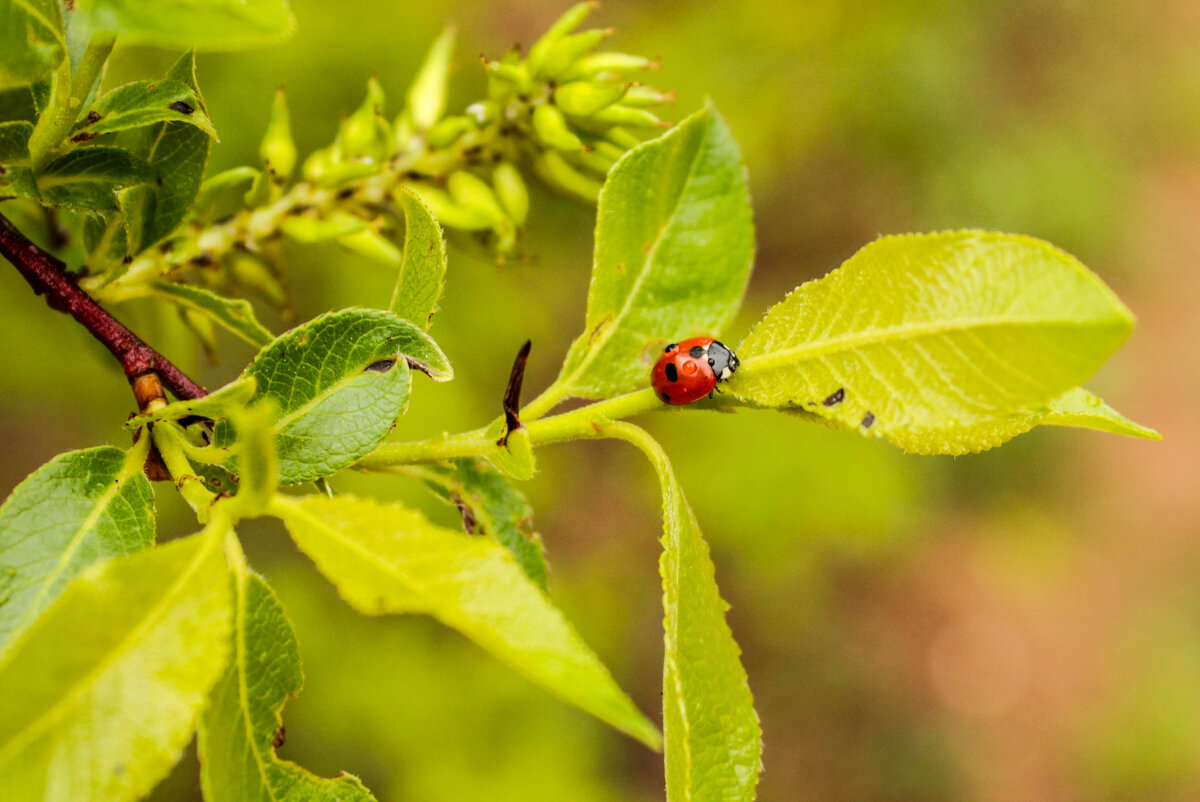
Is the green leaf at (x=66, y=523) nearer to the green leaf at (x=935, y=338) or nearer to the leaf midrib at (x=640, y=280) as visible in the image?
the leaf midrib at (x=640, y=280)

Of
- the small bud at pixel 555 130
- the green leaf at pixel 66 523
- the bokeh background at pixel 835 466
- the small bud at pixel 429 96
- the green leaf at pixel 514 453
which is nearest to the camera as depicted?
the green leaf at pixel 66 523

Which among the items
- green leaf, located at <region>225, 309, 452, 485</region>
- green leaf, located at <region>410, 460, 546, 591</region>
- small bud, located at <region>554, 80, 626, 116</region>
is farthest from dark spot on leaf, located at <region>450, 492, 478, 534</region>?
small bud, located at <region>554, 80, 626, 116</region>

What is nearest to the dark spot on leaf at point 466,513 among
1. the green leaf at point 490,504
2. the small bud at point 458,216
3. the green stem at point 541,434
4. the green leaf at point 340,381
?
the green leaf at point 490,504

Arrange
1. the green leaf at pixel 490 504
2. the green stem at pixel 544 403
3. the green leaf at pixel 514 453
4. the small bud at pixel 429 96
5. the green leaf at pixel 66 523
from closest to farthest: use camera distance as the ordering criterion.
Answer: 1. the green leaf at pixel 66 523
2. the green leaf at pixel 514 453
3. the green stem at pixel 544 403
4. the green leaf at pixel 490 504
5. the small bud at pixel 429 96

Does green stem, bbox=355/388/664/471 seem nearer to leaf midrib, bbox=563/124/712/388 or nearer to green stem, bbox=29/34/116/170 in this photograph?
leaf midrib, bbox=563/124/712/388

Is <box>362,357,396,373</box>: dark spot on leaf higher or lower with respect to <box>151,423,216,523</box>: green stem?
higher
